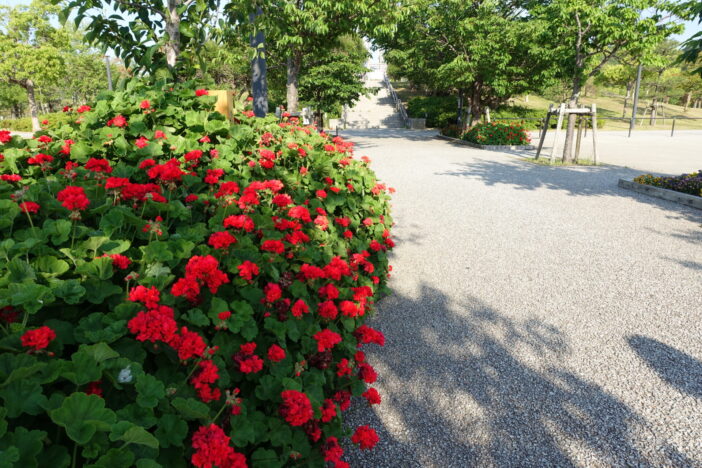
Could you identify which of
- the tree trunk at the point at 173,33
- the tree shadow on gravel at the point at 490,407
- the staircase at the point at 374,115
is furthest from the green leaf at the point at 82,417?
the staircase at the point at 374,115

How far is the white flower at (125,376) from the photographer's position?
1.27 m

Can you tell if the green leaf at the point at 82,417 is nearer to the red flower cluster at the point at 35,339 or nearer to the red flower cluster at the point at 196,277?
the red flower cluster at the point at 35,339

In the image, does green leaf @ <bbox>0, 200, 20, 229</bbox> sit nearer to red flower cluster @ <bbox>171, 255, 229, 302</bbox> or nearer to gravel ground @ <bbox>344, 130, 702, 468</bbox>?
red flower cluster @ <bbox>171, 255, 229, 302</bbox>

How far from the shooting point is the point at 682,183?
759 centimetres

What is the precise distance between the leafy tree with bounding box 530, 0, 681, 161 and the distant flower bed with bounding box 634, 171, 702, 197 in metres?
3.92

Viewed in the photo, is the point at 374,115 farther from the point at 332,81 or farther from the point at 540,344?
the point at 540,344

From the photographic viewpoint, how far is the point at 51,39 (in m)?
29.7

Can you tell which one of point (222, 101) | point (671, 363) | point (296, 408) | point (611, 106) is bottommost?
point (671, 363)

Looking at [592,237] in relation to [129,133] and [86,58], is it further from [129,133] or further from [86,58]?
[86,58]

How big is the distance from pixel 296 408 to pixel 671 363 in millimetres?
2835

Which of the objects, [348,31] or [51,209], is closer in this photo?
[51,209]

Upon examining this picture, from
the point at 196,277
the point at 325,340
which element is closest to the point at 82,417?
the point at 196,277

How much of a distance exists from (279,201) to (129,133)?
4.75 feet

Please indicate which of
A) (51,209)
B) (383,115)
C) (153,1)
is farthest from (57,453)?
(383,115)
